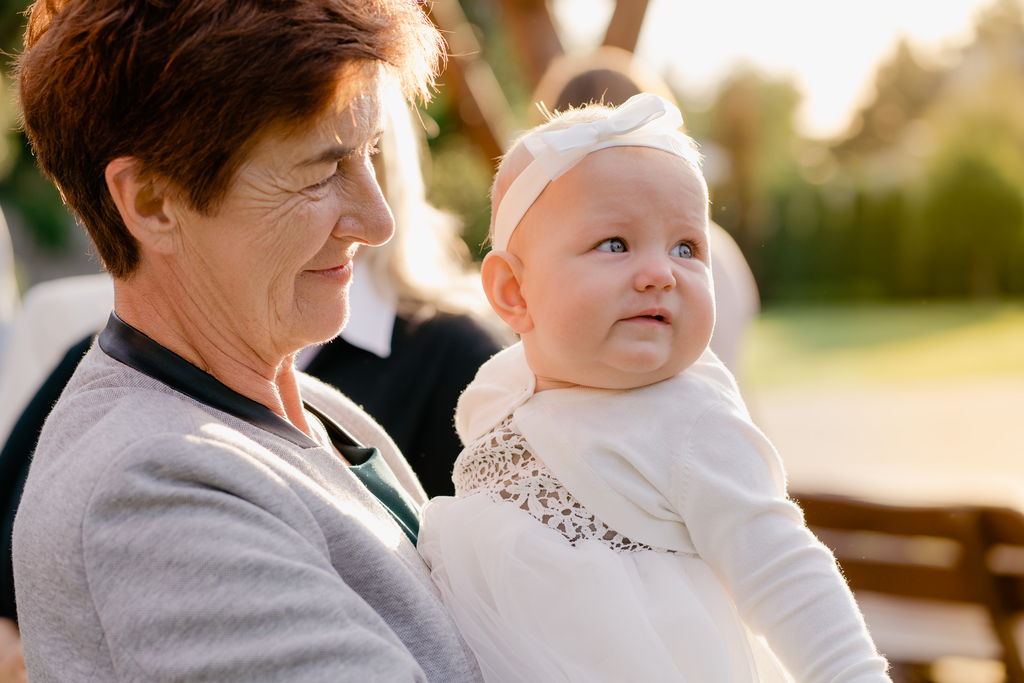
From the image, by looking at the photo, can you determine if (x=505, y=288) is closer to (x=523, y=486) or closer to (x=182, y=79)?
(x=523, y=486)

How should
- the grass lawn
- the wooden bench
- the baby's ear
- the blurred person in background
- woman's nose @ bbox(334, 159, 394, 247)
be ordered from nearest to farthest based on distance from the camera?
1. woman's nose @ bbox(334, 159, 394, 247)
2. the baby's ear
3. the wooden bench
4. the blurred person in background
5. the grass lawn

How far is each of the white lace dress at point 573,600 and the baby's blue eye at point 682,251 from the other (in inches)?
14.1

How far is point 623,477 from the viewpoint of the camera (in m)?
1.49

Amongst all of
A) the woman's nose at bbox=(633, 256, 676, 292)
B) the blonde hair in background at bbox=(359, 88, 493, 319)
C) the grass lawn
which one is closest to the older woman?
the woman's nose at bbox=(633, 256, 676, 292)

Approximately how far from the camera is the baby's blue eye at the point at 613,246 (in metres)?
1.55

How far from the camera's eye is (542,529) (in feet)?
4.93

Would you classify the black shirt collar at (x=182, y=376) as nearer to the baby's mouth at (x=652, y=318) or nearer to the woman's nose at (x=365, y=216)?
the woman's nose at (x=365, y=216)

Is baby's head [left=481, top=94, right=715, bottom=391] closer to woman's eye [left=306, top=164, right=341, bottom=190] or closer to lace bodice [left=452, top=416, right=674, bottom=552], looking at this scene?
lace bodice [left=452, top=416, right=674, bottom=552]

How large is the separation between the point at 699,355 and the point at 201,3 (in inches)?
31.7

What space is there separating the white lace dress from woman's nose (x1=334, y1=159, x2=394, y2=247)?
405 millimetres

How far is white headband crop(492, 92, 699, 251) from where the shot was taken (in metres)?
1.57

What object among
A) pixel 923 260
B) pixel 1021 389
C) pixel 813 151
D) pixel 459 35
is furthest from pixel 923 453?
pixel 813 151

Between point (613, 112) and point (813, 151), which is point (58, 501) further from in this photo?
point (813, 151)

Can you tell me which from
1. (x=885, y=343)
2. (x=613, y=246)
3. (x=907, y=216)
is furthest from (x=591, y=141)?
(x=907, y=216)
